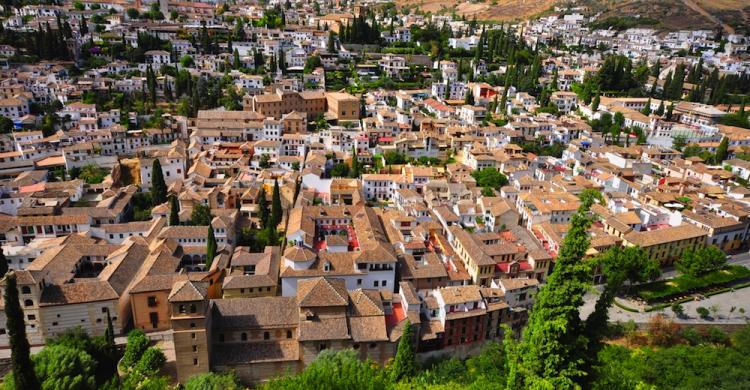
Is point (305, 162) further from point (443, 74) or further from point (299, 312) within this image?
point (443, 74)

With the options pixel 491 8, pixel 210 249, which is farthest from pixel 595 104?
pixel 491 8

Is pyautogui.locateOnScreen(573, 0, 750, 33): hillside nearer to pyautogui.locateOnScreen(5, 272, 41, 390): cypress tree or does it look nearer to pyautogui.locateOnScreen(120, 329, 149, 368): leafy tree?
pyautogui.locateOnScreen(120, 329, 149, 368): leafy tree

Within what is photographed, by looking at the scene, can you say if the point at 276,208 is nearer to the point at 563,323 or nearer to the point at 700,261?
the point at 563,323

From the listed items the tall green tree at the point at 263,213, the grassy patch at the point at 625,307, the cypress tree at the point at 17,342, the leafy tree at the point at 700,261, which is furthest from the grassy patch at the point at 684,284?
the cypress tree at the point at 17,342

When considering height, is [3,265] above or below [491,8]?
below

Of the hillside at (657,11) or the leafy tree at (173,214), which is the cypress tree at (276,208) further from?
the hillside at (657,11)

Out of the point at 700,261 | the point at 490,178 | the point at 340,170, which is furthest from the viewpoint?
the point at 340,170

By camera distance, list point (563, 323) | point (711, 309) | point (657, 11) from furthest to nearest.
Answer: point (657, 11), point (711, 309), point (563, 323)
